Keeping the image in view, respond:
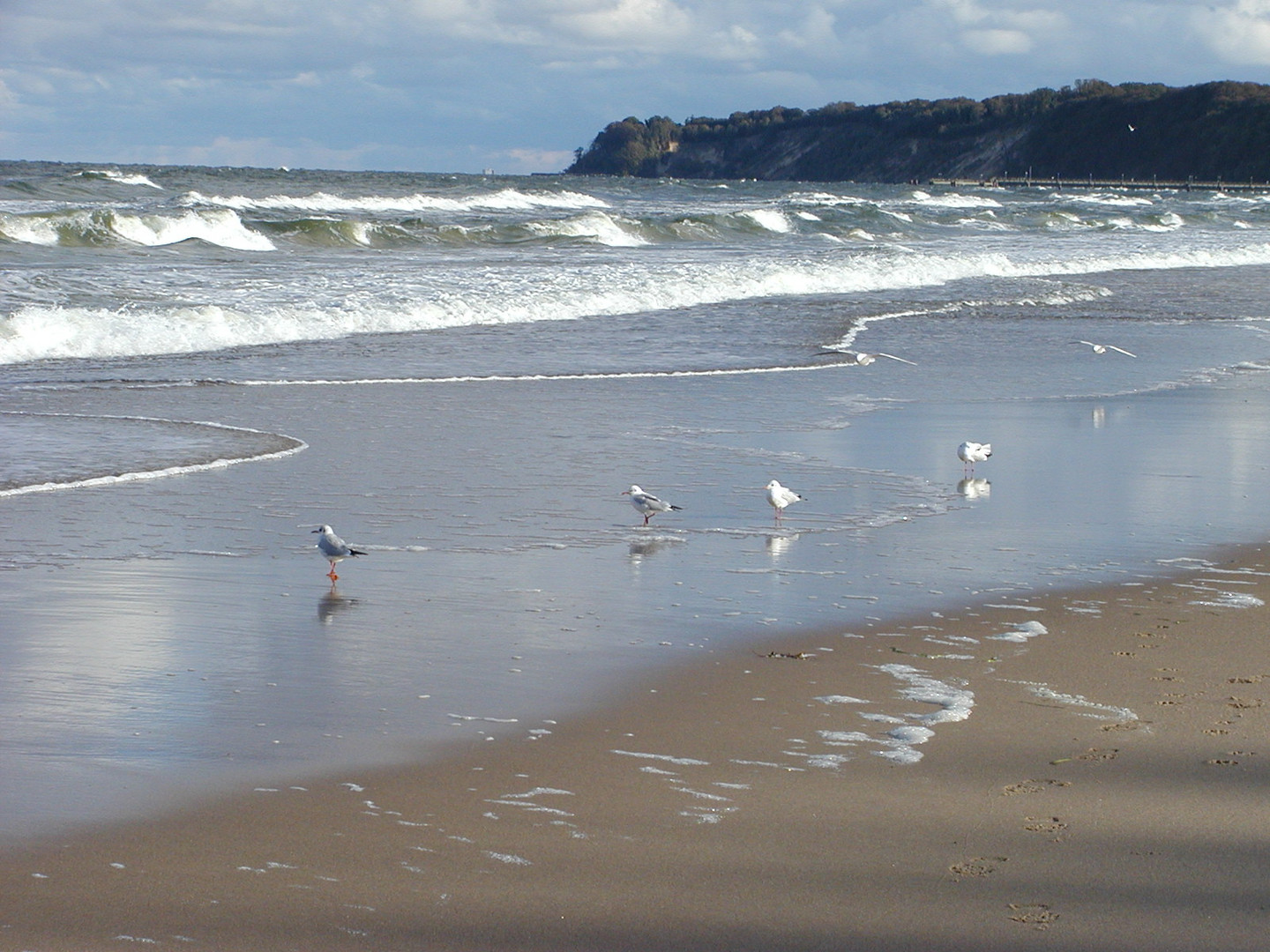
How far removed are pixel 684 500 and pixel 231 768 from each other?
435 cm

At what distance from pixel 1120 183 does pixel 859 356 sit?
414 feet

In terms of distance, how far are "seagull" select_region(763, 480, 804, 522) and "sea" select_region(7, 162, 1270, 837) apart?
0.32ft

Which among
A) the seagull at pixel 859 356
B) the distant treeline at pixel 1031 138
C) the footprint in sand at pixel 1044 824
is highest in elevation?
the distant treeline at pixel 1031 138

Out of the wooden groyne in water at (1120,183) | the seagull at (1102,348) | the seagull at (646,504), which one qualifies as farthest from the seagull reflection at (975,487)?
the wooden groyne in water at (1120,183)

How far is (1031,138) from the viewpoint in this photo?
507 feet

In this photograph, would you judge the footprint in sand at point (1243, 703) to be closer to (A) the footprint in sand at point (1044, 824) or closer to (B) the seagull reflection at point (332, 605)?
(A) the footprint in sand at point (1044, 824)

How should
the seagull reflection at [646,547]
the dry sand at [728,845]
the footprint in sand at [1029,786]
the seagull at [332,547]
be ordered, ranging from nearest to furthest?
1. the dry sand at [728,845]
2. the footprint in sand at [1029,786]
3. the seagull at [332,547]
4. the seagull reflection at [646,547]

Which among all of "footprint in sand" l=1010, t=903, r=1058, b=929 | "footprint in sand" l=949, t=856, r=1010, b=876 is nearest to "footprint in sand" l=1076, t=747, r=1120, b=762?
"footprint in sand" l=949, t=856, r=1010, b=876

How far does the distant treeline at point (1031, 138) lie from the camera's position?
136 m

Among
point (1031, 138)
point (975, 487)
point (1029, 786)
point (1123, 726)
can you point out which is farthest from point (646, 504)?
point (1031, 138)

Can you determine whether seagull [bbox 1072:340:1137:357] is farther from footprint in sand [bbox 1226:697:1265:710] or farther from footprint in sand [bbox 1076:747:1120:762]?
footprint in sand [bbox 1076:747:1120:762]

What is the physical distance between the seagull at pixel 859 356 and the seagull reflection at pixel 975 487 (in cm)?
634

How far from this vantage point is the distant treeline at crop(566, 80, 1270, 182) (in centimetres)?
13612

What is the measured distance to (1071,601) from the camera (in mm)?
6059
